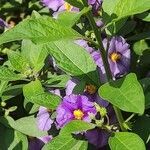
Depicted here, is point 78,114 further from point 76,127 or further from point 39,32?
point 39,32

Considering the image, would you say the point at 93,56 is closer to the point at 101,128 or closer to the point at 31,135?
the point at 101,128

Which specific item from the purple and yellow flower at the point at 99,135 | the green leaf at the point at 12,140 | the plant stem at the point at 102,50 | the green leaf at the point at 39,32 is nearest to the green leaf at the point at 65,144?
the purple and yellow flower at the point at 99,135

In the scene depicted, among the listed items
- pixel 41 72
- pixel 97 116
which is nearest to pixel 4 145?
pixel 41 72

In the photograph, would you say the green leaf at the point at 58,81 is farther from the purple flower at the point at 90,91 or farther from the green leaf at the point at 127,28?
the green leaf at the point at 127,28

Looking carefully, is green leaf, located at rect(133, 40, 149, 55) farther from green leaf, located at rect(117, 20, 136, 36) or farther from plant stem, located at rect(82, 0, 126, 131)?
plant stem, located at rect(82, 0, 126, 131)

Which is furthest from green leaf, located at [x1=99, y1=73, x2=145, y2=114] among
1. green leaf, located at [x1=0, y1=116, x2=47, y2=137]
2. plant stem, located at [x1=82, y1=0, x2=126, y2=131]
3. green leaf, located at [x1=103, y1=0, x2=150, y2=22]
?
green leaf, located at [x1=0, y1=116, x2=47, y2=137]

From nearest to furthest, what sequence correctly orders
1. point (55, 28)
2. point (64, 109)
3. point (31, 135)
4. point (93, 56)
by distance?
point (55, 28) → point (64, 109) → point (93, 56) → point (31, 135)
